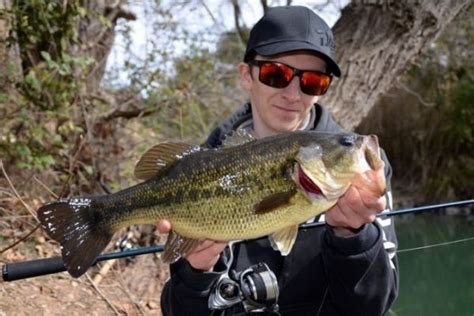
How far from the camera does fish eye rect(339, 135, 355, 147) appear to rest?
2012 mm

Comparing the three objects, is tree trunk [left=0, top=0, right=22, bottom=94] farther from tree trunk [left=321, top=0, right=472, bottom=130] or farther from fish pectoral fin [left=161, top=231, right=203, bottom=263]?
fish pectoral fin [left=161, top=231, right=203, bottom=263]

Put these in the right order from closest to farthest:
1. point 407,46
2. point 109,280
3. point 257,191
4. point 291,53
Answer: point 257,191 → point 291,53 → point 109,280 → point 407,46

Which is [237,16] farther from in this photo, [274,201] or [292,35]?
[274,201]

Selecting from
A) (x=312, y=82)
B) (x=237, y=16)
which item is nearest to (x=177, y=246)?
(x=312, y=82)

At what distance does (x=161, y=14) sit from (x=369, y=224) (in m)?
7.03

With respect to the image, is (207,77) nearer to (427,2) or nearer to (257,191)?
(427,2)

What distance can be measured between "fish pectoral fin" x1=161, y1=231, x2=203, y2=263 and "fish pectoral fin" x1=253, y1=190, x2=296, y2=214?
0.36 metres

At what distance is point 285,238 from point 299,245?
58 cm

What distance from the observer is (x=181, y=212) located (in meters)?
2.20

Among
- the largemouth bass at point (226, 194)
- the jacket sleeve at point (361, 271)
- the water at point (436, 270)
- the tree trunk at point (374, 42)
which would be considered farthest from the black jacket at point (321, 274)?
the water at point (436, 270)

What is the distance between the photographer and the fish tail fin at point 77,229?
2.24 m

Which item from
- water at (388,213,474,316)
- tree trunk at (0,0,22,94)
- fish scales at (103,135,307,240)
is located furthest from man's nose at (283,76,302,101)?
water at (388,213,474,316)

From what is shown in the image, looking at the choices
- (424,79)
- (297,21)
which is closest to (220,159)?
(297,21)

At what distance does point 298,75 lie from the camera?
2.63 meters
